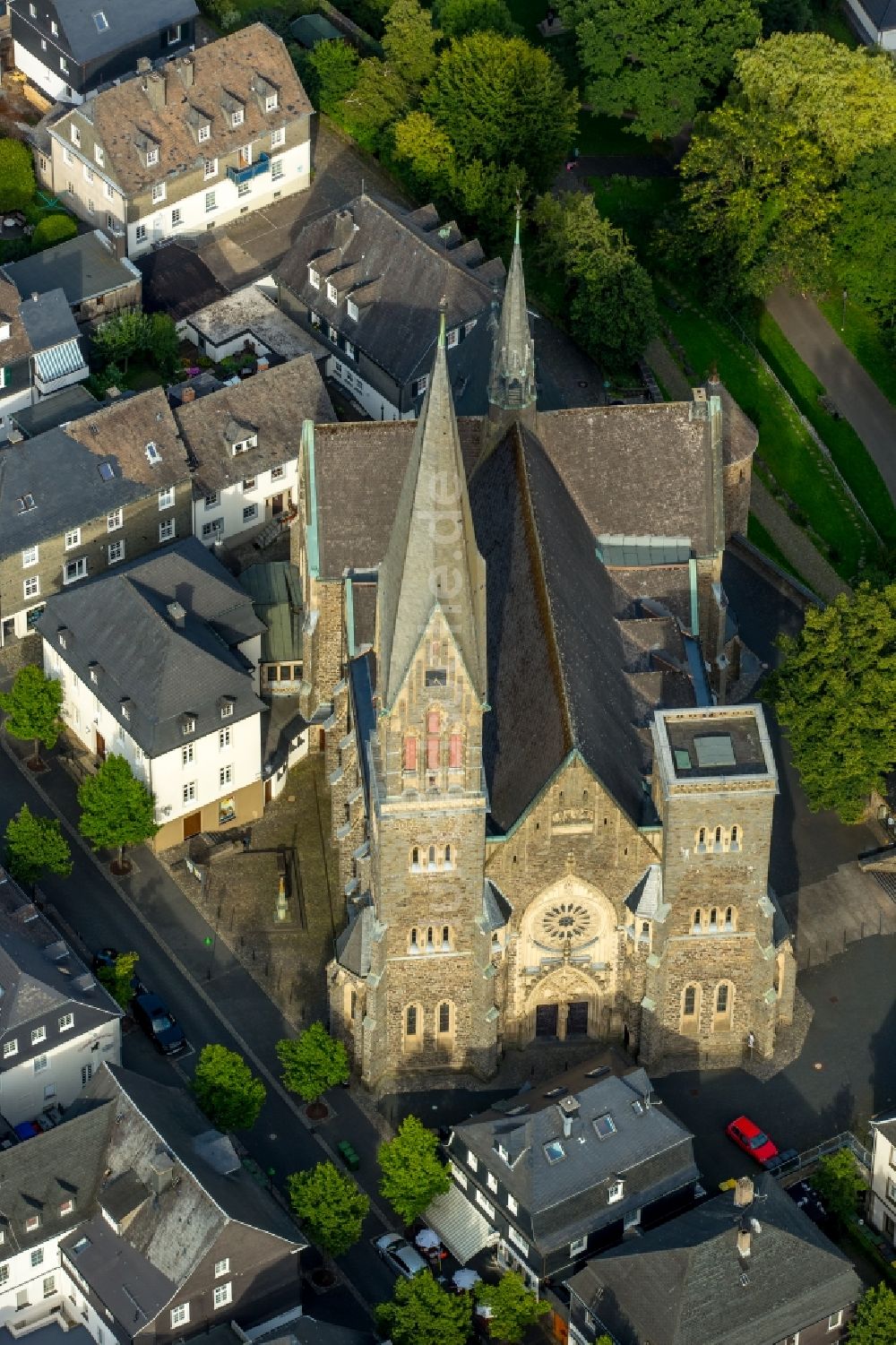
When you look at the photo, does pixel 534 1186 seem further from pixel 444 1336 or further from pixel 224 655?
pixel 224 655

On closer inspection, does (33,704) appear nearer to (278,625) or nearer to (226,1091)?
(278,625)

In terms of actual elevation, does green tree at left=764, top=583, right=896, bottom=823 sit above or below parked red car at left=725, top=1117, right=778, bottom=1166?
above

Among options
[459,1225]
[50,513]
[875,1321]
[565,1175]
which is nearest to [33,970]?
[459,1225]

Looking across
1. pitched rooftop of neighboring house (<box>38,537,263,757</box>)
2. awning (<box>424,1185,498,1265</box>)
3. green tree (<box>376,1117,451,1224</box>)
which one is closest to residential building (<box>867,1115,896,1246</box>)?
awning (<box>424,1185,498,1265</box>)

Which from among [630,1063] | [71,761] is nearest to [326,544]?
[71,761]

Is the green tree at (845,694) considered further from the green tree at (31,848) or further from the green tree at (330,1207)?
the green tree at (31,848)

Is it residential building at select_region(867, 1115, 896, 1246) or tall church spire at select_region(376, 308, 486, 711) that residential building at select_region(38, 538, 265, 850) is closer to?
tall church spire at select_region(376, 308, 486, 711)

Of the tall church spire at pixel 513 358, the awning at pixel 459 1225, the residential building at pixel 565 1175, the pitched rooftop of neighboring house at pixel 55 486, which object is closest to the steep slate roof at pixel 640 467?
the tall church spire at pixel 513 358
